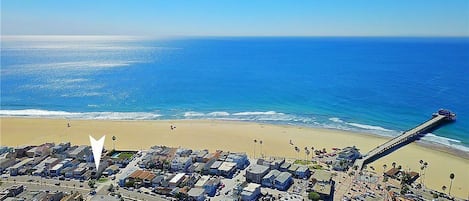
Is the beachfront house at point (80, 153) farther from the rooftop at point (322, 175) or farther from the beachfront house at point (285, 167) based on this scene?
the rooftop at point (322, 175)

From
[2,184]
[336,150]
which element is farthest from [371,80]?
[2,184]

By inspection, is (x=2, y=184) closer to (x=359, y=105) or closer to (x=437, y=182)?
(x=437, y=182)

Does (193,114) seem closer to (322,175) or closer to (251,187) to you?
(251,187)

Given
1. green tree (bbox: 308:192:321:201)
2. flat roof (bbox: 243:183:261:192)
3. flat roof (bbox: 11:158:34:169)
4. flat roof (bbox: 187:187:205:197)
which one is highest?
green tree (bbox: 308:192:321:201)

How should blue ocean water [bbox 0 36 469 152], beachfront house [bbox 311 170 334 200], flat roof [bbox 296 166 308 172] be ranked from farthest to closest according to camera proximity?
blue ocean water [bbox 0 36 469 152]
flat roof [bbox 296 166 308 172]
beachfront house [bbox 311 170 334 200]

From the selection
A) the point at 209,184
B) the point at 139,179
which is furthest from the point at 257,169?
the point at 139,179

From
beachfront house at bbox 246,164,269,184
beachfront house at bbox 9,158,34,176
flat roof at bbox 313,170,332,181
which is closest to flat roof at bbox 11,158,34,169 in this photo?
beachfront house at bbox 9,158,34,176

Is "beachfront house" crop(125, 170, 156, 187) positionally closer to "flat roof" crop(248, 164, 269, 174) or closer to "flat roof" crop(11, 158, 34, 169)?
"flat roof" crop(248, 164, 269, 174)

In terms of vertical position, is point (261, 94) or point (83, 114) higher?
point (261, 94)
